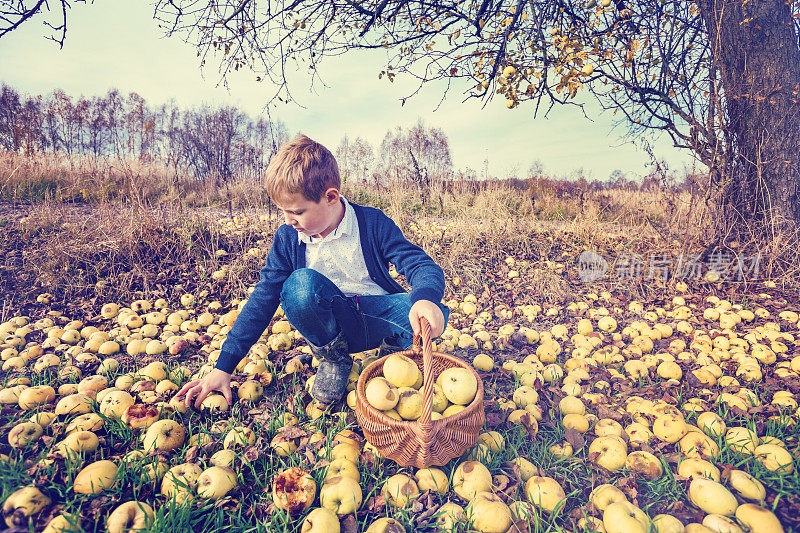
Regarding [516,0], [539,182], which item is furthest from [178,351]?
[539,182]

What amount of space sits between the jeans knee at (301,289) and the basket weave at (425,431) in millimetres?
613

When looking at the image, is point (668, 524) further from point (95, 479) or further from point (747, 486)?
point (95, 479)

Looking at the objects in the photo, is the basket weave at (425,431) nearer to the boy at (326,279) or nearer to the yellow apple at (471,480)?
the yellow apple at (471,480)

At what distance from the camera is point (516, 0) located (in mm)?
5582

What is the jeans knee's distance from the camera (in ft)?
6.93

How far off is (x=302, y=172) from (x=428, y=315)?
3.16 ft

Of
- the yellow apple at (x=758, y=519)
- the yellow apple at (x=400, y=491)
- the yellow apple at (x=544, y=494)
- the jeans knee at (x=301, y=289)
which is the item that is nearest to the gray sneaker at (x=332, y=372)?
the jeans knee at (x=301, y=289)

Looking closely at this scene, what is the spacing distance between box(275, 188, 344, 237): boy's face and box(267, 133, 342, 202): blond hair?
29mm

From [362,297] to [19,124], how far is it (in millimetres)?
16111

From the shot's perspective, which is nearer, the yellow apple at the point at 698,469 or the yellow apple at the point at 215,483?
the yellow apple at the point at 215,483

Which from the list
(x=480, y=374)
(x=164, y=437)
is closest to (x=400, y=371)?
(x=480, y=374)

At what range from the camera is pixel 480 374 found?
2715 mm

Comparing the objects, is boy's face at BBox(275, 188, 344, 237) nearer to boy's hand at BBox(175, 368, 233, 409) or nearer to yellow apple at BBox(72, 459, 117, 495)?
boy's hand at BBox(175, 368, 233, 409)

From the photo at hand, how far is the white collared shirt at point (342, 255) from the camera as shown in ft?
7.57
